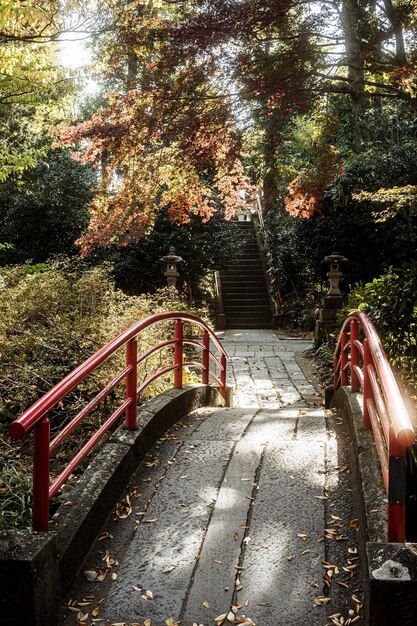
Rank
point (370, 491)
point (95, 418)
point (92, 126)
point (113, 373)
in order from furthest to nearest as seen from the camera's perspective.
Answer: point (92, 126) → point (113, 373) → point (95, 418) → point (370, 491)

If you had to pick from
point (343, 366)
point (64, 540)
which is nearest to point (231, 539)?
point (64, 540)

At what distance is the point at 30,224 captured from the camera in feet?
57.6

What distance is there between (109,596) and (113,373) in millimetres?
3387

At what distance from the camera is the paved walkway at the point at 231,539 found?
266 centimetres

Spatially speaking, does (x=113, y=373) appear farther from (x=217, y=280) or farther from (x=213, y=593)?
(x=217, y=280)

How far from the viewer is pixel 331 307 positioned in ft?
44.1

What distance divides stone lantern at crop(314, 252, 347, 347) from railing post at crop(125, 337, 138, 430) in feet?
28.9

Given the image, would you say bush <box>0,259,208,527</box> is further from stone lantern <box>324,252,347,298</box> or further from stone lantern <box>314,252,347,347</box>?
stone lantern <box>324,252,347,298</box>

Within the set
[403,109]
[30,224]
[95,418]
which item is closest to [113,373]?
[95,418]

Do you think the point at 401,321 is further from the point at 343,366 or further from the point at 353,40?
the point at 353,40

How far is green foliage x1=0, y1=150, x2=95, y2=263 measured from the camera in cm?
1753

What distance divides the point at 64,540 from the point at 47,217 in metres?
15.8

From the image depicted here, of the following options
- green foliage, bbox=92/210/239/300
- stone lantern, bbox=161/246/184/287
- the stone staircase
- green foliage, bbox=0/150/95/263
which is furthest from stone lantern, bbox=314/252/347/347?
green foliage, bbox=0/150/95/263

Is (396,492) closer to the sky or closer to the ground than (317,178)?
closer to the ground
